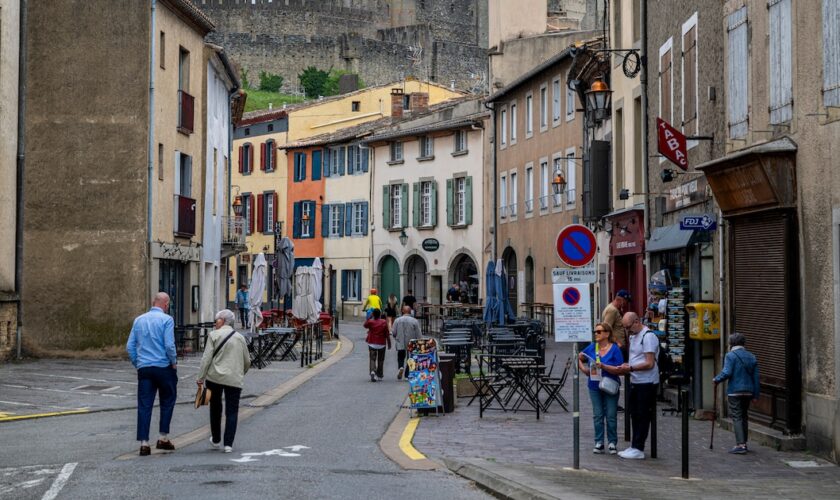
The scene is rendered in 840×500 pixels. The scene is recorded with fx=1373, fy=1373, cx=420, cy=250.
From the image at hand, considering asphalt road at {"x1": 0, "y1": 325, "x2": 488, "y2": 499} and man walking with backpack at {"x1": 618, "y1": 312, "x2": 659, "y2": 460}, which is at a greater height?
man walking with backpack at {"x1": 618, "y1": 312, "x2": 659, "y2": 460}

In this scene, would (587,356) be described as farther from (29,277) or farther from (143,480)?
Result: (29,277)

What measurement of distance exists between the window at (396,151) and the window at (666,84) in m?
34.1

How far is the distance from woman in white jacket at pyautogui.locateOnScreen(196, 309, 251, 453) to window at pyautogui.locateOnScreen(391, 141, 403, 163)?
1645 inches

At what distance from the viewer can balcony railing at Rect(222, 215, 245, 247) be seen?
4266 cm

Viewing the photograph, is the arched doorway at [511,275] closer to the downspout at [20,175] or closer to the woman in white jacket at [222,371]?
the downspout at [20,175]

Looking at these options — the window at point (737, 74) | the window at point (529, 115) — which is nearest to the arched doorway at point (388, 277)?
the window at point (529, 115)

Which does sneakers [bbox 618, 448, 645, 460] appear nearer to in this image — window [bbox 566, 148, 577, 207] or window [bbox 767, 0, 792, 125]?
window [bbox 767, 0, 792, 125]

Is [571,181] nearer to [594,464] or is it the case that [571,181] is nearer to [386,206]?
[386,206]

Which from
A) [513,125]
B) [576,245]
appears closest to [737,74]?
[576,245]

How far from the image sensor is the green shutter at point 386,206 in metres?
57.0

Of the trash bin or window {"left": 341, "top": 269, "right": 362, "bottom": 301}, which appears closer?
the trash bin

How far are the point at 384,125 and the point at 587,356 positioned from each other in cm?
4403

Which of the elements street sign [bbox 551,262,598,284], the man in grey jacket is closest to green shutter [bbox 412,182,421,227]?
the man in grey jacket

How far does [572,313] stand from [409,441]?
2.94 metres
